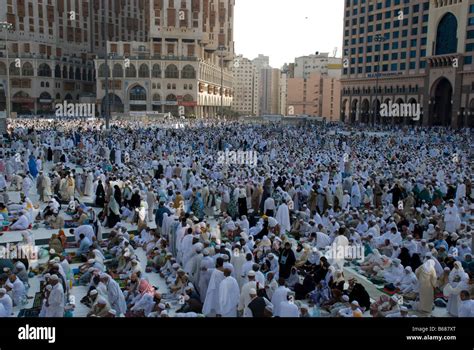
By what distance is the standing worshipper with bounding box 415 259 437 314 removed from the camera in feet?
22.6

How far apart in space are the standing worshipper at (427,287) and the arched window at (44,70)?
196 ft

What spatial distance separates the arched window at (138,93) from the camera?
5762 centimetres

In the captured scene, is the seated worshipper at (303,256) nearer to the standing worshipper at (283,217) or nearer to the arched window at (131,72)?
the standing worshipper at (283,217)

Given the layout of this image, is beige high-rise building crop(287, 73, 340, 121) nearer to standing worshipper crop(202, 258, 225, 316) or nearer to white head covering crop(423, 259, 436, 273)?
white head covering crop(423, 259, 436, 273)

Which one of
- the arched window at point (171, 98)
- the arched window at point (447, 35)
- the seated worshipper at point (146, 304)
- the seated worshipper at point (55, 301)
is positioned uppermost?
the arched window at point (447, 35)

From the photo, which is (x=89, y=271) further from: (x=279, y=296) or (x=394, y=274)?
(x=394, y=274)

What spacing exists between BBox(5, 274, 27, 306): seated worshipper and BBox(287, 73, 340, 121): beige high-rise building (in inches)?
3295

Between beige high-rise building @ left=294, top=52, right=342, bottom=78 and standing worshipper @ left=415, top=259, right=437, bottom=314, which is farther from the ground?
beige high-rise building @ left=294, top=52, right=342, bottom=78

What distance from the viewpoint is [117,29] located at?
70.9m

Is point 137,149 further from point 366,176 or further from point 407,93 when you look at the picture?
point 407,93

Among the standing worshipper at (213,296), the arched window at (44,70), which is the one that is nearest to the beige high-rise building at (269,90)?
the arched window at (44,70)

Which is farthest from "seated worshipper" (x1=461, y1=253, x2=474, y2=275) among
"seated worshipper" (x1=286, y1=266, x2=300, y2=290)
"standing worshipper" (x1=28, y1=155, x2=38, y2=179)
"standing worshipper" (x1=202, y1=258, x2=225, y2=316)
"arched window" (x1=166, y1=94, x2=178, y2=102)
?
"arched window" (x1=166, y1=94, x2=178, y2=102)

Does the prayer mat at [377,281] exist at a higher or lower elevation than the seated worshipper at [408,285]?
lower
